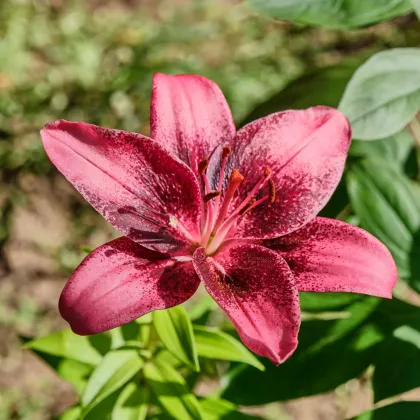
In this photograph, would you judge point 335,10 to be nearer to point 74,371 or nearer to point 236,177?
point 236,177

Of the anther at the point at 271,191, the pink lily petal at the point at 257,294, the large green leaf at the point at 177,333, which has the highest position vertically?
the anther at the point at 271,191

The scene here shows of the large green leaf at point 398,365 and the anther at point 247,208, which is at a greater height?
the anther at point 247,208

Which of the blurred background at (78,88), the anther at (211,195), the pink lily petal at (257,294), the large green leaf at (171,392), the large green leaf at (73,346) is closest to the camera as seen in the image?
the pink lily petal at (257,294)

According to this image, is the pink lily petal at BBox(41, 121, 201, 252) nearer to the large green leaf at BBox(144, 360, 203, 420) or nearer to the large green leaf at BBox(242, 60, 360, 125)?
the large green leaf at BBox(144, 360, 203, 420)

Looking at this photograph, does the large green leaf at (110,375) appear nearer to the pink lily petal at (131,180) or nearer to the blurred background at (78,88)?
the pink lily petal at (131,180)

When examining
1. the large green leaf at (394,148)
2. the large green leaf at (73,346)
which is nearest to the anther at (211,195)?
the large green leaf at (73,346)

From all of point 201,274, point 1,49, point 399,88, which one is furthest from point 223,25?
point 201,274

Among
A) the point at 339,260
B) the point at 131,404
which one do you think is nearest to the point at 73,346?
the point at 131,404
